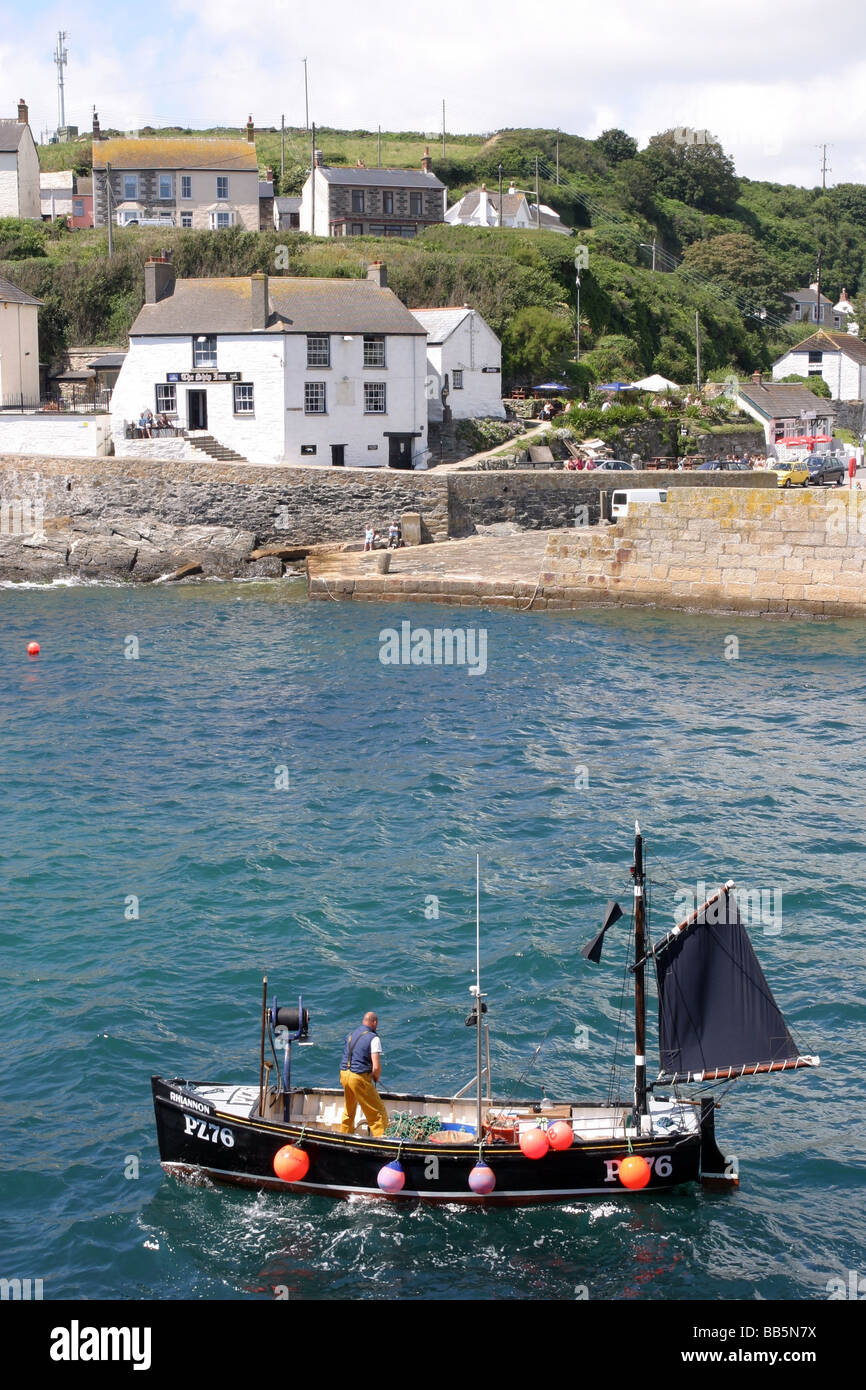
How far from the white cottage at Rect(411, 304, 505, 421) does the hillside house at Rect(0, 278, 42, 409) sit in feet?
52.3

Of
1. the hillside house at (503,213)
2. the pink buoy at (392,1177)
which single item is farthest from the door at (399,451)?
the pink buoy at (392,1177)

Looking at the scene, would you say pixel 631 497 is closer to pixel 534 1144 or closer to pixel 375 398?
pixel 375 398

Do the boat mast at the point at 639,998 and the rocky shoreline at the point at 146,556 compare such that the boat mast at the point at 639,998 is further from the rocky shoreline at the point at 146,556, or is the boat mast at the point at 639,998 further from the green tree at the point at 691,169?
the green tree at the point at 691,169

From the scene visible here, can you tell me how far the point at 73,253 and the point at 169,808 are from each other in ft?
168

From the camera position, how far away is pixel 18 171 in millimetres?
81625

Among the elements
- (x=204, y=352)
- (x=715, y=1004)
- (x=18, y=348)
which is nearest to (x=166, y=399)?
(x=204, y=352)

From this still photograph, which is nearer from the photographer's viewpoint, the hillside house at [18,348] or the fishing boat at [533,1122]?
the fishing boat at [533,1122]

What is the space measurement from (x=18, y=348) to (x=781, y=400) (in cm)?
3556

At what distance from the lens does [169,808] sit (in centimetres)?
2570

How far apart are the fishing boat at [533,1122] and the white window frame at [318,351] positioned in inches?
1561

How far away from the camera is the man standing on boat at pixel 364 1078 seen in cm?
1470

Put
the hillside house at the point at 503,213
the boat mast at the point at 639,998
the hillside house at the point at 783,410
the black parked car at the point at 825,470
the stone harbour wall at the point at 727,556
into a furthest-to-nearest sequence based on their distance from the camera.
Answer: the hillside house at the point at 503,213, the hillside house at the point at 783,410, the black parked car at the point at 825,470, the stone harbour wall at the point at 727,556, the boat mast at the point at 639,998

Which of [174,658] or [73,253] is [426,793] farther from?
[73,253]

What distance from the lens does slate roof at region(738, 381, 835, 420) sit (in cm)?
6938
